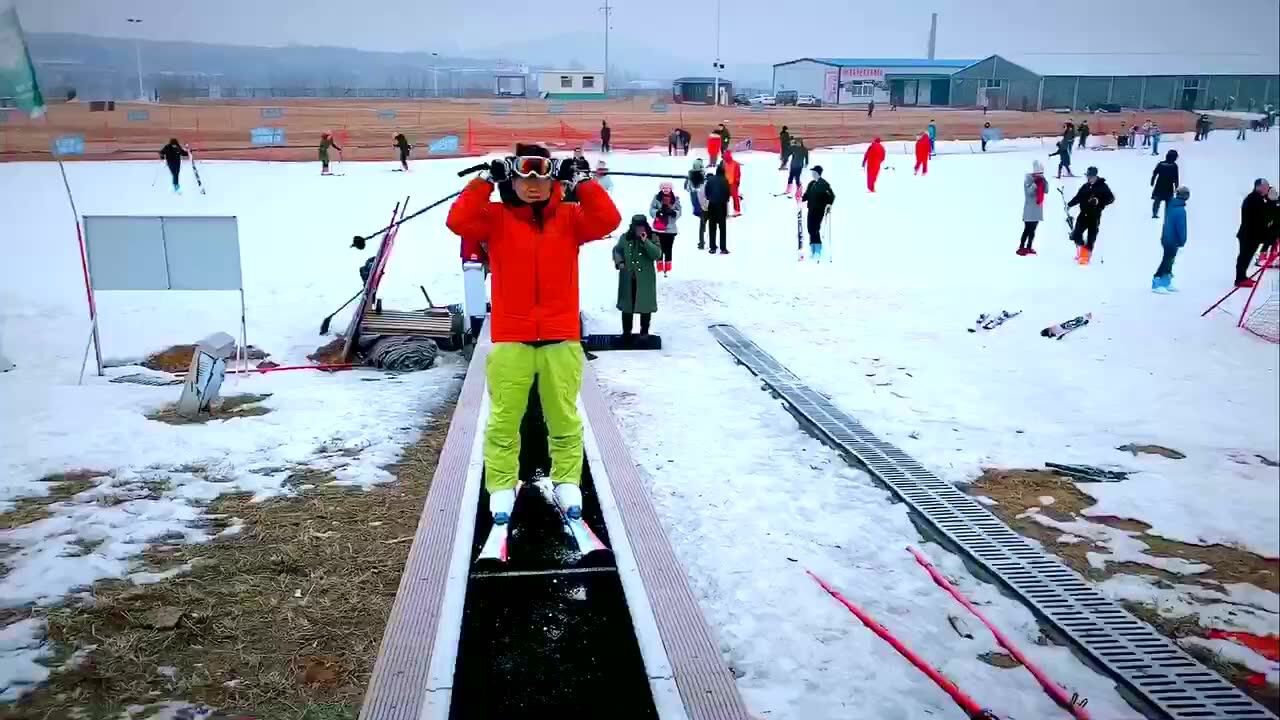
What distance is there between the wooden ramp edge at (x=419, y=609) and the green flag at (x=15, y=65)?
227cm

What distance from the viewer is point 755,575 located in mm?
4090

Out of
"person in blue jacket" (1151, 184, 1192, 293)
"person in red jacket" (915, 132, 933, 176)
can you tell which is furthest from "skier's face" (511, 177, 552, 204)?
"person in red jacket" (915, 132, 933, 176)

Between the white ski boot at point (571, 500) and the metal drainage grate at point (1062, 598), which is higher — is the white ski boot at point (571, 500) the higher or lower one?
the higher one

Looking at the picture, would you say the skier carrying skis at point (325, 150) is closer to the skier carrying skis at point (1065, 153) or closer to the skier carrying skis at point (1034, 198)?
the skier carrying skis at point (1065, 153)

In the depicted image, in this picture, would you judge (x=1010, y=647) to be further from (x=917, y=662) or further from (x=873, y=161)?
(x=873, y=161)

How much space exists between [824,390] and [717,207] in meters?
6.89

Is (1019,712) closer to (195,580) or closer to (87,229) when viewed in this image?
(195,580)

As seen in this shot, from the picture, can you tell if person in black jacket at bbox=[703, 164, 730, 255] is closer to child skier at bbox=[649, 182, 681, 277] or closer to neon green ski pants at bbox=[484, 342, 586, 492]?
child skier at bbox=[649, 182, 681, 277]

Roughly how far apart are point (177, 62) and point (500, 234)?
81.7 inches

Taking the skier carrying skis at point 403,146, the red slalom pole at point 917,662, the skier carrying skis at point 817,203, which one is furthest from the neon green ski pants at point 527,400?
the skier carrying skis at point 403,146

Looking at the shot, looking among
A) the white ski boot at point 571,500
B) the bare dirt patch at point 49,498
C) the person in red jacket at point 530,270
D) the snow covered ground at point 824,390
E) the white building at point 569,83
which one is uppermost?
the white building at point 569,83

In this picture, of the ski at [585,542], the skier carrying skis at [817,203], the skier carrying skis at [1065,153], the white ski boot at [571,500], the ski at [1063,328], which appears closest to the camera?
the ski at [585,542]

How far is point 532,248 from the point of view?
3.38m

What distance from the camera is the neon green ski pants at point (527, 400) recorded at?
353cm
